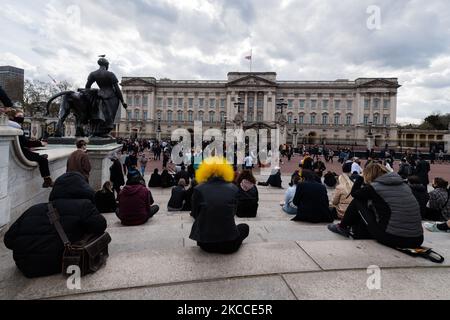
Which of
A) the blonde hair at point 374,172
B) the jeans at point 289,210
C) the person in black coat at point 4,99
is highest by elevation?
the person in black coat at point 4,99

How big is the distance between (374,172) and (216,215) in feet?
8.16

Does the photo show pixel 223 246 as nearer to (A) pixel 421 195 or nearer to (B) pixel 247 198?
(B) pixel 247 198

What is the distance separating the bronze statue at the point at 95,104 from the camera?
30.4 ft

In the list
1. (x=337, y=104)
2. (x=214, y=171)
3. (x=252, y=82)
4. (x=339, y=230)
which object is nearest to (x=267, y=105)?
(x=252, y=82)

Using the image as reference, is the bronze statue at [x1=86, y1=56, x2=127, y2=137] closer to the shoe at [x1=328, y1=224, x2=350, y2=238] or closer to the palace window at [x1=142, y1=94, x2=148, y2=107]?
the shoe at [x1=328, y1=224, x2=350, y2=238]

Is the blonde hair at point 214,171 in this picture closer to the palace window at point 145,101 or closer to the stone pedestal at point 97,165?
the stone pedestal at point 97,165

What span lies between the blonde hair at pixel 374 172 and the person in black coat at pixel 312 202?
155 centimetres

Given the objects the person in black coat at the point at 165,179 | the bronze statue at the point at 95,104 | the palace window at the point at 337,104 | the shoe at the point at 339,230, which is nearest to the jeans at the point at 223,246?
the shoe at the point at 339,230

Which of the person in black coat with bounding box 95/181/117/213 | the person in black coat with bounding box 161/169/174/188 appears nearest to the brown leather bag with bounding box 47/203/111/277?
the person in black coat with bounding box 95/181/117/213

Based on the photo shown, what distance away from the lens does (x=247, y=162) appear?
17.1m

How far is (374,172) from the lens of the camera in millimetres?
4062
